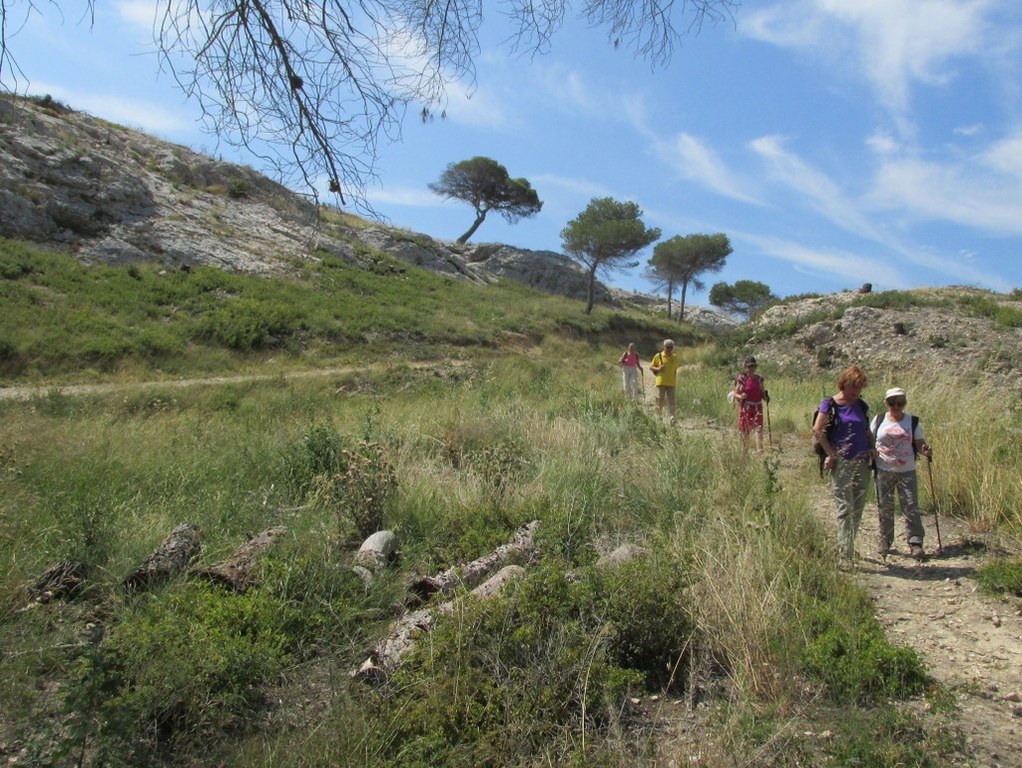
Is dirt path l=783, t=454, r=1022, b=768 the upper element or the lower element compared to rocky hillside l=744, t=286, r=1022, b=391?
lower

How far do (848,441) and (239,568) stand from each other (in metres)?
4.37

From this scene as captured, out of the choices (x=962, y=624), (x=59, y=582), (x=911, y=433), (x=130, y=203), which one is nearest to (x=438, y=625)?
(x=59, y=582)

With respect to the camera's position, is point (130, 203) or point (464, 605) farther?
point (130, 203)

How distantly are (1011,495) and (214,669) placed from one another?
5997 mm

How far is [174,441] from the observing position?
8.25m

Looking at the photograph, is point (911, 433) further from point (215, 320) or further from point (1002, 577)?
point (215, 320)

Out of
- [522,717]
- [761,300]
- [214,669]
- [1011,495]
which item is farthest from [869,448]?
[761,300]

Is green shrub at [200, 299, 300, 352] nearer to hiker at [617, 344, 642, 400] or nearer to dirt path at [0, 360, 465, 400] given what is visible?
dirt path at [0, 360, 465, 400]

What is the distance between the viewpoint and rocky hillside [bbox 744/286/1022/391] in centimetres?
1680

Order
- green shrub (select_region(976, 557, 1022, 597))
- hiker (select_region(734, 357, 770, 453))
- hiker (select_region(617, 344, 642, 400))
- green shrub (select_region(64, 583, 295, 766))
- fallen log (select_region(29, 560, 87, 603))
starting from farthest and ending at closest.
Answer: hiker (select_region(617, 344, 642, 400)) < hiker (select_region(734, 357, 770, 453)) < green shrub (select_region(976, 557, 1022, 597)) < fallen log (select_region(29, 560, 87, 603)) < green shrub (select_region(64, 583, 295, 766))

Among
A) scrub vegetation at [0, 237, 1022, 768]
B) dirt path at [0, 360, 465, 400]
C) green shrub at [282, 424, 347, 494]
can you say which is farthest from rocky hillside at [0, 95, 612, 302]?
scrub vegetation at [0, 237, 1022, 768]

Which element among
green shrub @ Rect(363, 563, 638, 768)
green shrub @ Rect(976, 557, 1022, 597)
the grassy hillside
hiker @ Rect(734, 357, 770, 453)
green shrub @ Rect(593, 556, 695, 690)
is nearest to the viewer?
green shrub @ Rect(363, 563, 638, 768)

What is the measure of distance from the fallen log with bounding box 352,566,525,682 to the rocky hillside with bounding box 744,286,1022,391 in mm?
13286

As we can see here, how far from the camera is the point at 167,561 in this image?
4.42m
